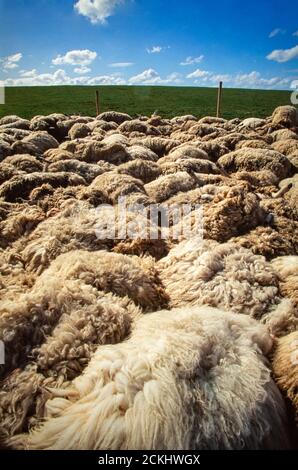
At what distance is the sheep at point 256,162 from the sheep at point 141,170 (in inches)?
66.9

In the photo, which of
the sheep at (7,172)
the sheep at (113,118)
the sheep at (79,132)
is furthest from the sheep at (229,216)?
the sheep at (113,118)

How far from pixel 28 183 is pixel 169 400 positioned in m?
3.31

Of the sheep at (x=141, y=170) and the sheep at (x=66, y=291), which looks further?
the sheep at (x=141, y=170)

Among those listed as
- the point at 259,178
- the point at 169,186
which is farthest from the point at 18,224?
the point at 259,178

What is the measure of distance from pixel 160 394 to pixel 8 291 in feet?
4.50

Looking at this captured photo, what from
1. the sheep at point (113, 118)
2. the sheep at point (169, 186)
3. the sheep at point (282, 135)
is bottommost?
the sheep at point (169, 186)

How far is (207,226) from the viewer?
11.3 feet

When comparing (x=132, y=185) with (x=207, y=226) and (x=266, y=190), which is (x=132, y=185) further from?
(x=266, y=190)

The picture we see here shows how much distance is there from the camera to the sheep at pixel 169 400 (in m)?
1.41

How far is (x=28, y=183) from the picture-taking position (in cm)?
411

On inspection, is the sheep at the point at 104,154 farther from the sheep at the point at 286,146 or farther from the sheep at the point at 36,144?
the sheep at the point at 286,146

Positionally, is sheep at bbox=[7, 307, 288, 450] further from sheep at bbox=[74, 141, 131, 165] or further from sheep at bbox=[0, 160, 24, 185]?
sheep at bbox=[74, 141, 131, 165]

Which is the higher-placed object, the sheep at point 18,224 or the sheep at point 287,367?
the sheep at point 18,224
